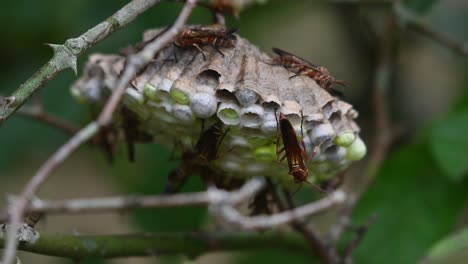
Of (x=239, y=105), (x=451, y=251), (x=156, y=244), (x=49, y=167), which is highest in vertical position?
(x=239, y=105)

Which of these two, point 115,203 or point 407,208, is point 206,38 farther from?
point 407,208

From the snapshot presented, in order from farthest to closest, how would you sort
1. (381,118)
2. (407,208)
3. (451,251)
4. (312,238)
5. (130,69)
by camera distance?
1. (381,118)
2. (407,208)
3. (312,238)
4. (451,251)
5. (130,69)

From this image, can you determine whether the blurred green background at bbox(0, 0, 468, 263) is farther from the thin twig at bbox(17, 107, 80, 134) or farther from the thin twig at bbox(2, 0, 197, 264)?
the thin twig at bbox(2, 0, 197, 264)

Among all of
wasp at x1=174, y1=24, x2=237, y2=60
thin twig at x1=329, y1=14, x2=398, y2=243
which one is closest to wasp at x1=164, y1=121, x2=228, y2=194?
wasp at x1=174, y1=24, x2=237, y2=60

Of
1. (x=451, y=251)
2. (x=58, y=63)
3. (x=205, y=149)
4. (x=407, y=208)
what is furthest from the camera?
(x=407, y=208)

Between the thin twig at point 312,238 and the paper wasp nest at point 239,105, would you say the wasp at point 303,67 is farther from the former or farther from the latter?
the thin twig at point 312,238

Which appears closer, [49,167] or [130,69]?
[49,167]

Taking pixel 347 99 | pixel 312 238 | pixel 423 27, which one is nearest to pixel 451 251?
pixel 312 238
